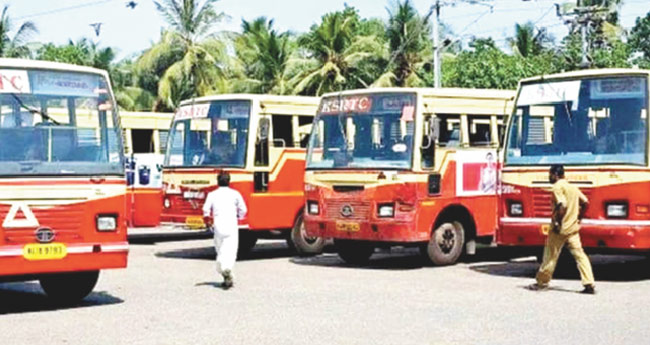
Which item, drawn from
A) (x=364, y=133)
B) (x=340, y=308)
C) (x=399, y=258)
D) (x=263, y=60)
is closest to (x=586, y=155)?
(x=364, y=133)

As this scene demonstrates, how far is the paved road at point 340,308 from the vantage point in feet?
35.5

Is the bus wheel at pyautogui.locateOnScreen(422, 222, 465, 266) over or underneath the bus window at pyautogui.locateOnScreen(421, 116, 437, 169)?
underneath

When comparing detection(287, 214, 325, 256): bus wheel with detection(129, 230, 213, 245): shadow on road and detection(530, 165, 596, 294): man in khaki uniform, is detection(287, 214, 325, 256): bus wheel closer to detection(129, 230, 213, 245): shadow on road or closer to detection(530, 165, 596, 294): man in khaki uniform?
detection(129, 230, 213, 245): shadow on road

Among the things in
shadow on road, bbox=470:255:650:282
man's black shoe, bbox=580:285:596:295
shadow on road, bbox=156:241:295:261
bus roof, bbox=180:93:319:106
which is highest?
bus roof, bbox=180:93:319:106

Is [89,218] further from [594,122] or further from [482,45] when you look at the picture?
[482,45]

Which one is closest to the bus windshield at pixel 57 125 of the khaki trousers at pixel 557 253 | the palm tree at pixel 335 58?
the khaki trousers at pixel 557 253

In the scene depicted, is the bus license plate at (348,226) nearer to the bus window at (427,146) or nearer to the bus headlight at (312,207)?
the bus headlight at (312,207)

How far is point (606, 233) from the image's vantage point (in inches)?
582

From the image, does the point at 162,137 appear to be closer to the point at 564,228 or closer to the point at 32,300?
the point at 32,300

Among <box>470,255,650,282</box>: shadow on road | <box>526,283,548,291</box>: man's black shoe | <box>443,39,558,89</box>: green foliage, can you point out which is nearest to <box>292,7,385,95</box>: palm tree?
<box>443,39,558,89</box>: green foliage

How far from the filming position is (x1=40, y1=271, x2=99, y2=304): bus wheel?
13.7m

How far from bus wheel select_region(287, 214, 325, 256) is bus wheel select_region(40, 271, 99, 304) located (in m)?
6.67

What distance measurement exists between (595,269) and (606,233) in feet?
9.63

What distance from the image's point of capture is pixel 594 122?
50.4 feet
